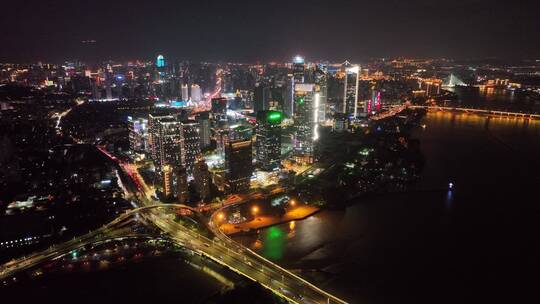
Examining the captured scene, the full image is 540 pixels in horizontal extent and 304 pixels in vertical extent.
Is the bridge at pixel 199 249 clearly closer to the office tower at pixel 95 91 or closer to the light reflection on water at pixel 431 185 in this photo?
the light reflection on water at pixel 431 185

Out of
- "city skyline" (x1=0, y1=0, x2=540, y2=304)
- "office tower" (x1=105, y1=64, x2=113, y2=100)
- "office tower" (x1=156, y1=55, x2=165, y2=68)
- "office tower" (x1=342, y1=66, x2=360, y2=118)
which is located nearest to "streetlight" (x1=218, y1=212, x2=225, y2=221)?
"city skyline" (x1=0, y1=0, x2=540, y2=304)

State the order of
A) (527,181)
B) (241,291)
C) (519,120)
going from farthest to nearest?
(519,120) < (527,181) < (241,291)

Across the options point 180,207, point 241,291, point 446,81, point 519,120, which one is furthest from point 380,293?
point 446,81

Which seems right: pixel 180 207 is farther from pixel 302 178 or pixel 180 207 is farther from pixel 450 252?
pixel 450 252

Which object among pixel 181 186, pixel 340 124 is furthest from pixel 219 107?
pixel 181 186

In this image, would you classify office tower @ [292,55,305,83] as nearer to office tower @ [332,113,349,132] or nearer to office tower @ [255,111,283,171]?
office tower @ [332,113,349,132]

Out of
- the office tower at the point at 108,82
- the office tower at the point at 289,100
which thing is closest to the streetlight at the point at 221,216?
the office tower at the point at 289,100

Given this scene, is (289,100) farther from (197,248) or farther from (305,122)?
(197,248)
